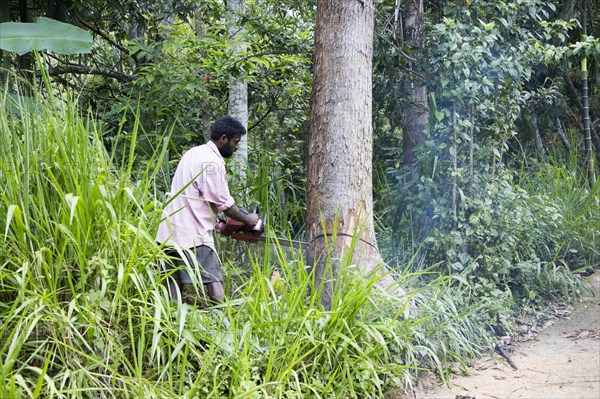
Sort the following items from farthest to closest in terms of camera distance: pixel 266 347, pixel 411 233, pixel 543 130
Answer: pixel 543 130 → pixel 411 233 → pixel 266 347

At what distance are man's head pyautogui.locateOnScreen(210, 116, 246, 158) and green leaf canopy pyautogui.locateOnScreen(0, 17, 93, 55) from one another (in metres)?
1.07

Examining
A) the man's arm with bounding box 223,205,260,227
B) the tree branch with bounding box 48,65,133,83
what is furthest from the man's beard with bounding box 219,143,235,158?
the tree branch with bounding box 48,65,133,83

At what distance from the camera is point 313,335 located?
419 cm

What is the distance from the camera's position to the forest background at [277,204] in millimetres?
3660

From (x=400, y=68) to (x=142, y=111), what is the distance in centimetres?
280

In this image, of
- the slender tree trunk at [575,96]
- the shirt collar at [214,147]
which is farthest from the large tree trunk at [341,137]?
the slender tree trunk at [575,96]

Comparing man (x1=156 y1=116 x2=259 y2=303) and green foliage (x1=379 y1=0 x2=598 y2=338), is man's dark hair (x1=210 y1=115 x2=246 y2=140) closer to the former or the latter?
man (x1=156 y1=116 x2=259 y2=303)

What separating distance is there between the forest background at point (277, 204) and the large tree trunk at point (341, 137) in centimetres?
17

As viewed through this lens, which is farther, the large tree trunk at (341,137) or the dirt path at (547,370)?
the large tree trunk at (341,137)

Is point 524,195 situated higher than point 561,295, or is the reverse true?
point 524,195

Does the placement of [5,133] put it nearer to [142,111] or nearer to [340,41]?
[340,41]

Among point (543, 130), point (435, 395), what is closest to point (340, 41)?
point (435, 395)

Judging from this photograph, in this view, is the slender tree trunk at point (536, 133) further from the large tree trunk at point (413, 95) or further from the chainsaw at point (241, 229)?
the chainsaw at point (241, 229)

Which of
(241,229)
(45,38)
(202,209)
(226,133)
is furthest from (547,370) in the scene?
(45,38)
